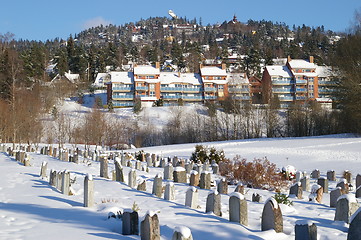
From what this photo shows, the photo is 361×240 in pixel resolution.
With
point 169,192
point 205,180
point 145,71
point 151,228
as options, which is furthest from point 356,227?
point 145,71

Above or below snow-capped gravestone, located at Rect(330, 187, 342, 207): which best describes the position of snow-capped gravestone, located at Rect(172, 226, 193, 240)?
above

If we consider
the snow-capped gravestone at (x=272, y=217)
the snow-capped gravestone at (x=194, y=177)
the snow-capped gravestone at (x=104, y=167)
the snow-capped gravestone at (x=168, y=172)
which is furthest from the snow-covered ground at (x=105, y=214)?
the snow-capped gravestone at (x=168, y=172)

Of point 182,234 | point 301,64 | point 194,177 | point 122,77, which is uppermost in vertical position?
point 301,64

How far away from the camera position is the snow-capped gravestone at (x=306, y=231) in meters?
6.25

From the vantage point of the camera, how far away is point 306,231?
6266 millimetres

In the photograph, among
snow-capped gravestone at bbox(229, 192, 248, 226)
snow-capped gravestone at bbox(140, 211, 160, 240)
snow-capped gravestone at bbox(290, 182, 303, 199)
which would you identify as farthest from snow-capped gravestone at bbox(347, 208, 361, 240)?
snow-capped gravestone at bbox(290, 182, 303, 199)

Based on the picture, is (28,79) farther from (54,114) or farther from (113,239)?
(113,239)

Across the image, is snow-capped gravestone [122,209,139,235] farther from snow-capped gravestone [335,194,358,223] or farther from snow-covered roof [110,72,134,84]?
snow-covered roof [110,72,134,84]

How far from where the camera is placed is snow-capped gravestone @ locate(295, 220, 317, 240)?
625cm

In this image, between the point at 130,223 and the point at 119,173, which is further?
the point at 119,173

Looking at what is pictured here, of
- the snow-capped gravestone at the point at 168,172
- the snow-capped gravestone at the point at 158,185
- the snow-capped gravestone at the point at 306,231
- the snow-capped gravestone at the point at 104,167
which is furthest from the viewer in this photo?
the snow-capped gravestone at the point at 168,172

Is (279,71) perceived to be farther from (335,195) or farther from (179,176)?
(335,195)

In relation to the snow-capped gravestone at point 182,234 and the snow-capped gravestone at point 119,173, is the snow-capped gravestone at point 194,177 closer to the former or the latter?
the snow-capped gravestone at point 119,173

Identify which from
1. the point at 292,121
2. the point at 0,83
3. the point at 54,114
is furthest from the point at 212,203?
the point at 0,83
